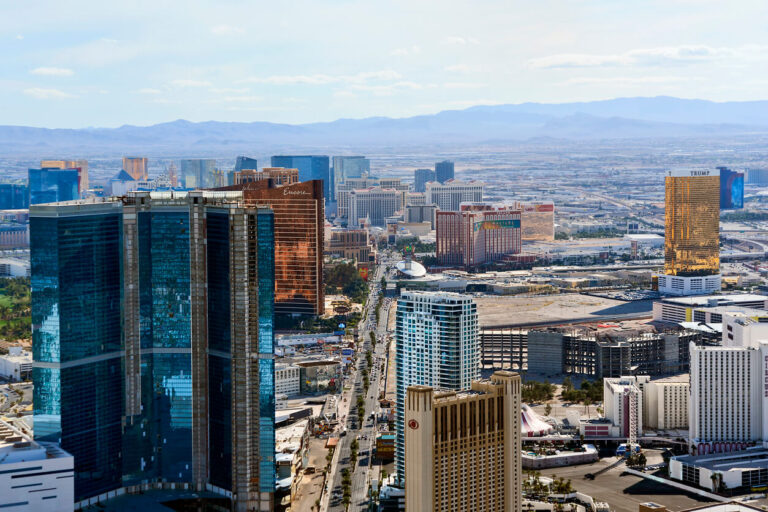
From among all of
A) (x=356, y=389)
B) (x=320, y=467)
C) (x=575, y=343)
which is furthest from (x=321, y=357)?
(x=320, y=467)

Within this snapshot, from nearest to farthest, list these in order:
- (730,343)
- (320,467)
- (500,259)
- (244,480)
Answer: (244,480)
(320,467)
(730,343)
(500,259)

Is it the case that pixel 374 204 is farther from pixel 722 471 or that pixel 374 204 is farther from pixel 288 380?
pixel 722 471

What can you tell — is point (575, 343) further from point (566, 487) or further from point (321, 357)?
point (566, 487)

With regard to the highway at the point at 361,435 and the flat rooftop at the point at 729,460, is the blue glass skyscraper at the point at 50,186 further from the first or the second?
the flat rooftop at the point at 729,460

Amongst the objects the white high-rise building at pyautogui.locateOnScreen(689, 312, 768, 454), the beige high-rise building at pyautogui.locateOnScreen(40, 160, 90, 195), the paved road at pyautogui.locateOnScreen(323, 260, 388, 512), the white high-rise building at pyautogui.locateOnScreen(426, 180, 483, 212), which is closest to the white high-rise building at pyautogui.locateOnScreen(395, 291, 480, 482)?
the paved road at pyautogui.locateOnScreen(323, 260, 388, 512)

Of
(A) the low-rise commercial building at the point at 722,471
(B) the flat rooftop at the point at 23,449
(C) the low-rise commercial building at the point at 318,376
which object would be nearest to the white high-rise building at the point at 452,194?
(C) the low-rise commercial building at the point at 318,376

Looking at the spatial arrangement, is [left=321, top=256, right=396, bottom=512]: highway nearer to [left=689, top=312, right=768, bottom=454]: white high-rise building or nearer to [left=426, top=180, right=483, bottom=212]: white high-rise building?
[left=689, top=312, right=768, bottom=454]: white high-rise building
